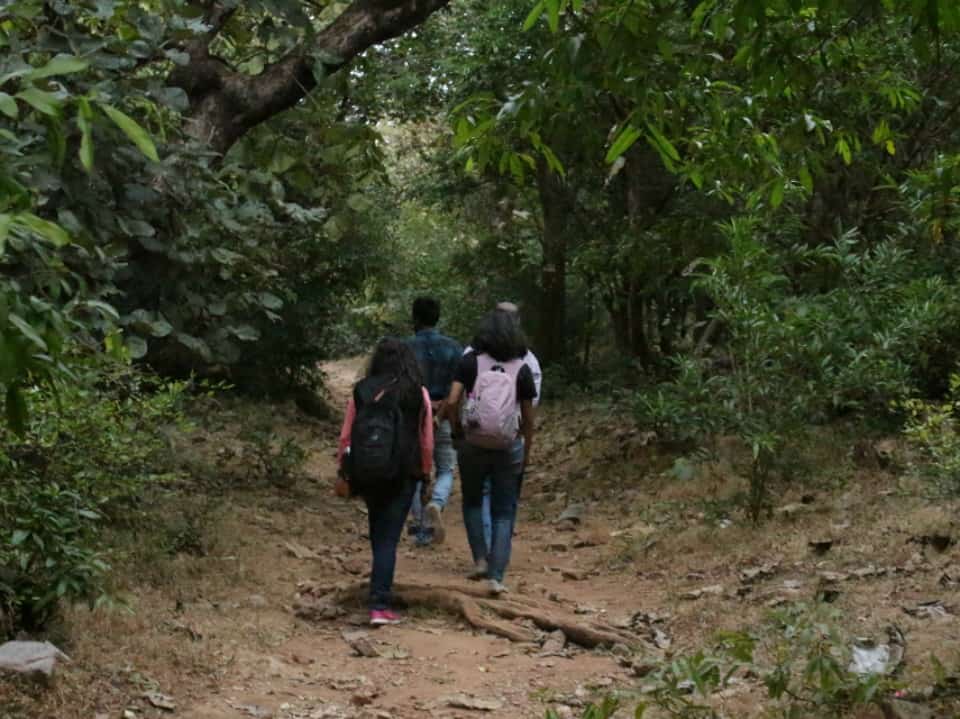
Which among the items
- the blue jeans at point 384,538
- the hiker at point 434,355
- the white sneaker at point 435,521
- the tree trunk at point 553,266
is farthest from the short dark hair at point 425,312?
the tree trunk at point 553,266

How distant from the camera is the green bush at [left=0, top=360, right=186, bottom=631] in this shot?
560 centimetres

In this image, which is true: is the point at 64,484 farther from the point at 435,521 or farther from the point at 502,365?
the point at 435,521

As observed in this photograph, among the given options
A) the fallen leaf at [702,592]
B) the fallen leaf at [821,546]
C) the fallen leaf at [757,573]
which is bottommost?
the fallen leaf at [702,592]

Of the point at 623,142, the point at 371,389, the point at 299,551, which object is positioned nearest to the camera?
the point at 623,142

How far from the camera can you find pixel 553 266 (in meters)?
20.9

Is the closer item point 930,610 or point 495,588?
point 930,610

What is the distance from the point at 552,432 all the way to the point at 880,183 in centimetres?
658

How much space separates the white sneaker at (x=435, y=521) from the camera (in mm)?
10030

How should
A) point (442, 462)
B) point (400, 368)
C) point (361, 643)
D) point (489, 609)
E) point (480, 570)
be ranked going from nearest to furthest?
point (361, 643)
point (400, 368)
point (489, 609)
point (480, 570)
point (442, 462)

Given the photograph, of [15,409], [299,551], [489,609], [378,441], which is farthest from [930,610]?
[15,409]

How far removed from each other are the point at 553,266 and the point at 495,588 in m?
13.3

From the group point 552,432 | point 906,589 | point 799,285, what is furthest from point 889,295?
point 552,432

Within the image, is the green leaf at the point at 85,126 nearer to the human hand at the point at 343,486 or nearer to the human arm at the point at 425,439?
the human hand at the point at 343,486

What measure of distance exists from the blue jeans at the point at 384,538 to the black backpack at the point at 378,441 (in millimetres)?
82
